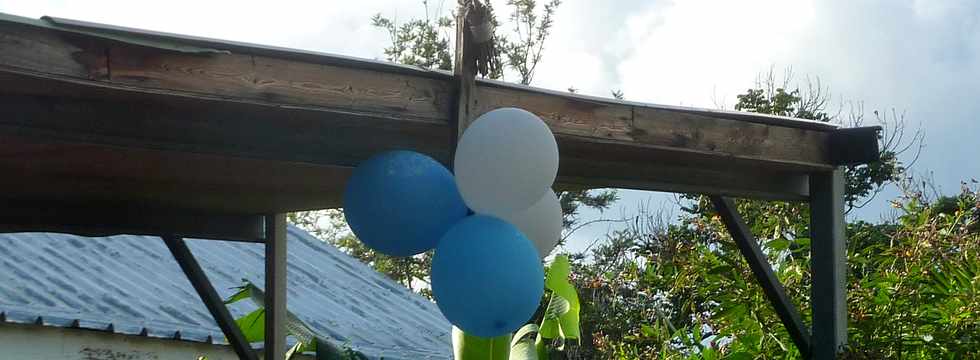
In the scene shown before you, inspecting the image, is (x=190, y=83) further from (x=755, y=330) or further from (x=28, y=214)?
(x=755, y=330)

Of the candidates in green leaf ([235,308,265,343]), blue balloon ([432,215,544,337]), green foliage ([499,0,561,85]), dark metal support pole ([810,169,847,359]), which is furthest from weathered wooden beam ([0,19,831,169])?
green foliage ([499,0,561,85])

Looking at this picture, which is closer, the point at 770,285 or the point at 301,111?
→ the point at 301,111

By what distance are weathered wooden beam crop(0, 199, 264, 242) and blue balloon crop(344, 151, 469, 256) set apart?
285 centimetres

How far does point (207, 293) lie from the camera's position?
247 inches

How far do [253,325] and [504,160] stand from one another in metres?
4.53

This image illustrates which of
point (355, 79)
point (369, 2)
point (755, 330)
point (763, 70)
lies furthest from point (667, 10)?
point (355, 79)

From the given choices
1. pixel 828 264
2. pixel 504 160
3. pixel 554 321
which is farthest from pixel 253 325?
pixel 504 160

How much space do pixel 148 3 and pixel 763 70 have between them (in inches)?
303

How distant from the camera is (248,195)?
549 centimetres

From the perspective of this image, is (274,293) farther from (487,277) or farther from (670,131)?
(487,277)

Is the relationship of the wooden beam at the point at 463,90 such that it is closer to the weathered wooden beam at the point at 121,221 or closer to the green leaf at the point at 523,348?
the green leaf at the point at 523,348

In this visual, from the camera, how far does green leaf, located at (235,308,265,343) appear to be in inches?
280

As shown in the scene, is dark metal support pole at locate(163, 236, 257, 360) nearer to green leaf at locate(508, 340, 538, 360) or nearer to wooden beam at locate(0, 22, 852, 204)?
green leaf at locate(508, 340, 538, 360)

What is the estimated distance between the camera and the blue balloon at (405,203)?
10.8ft
